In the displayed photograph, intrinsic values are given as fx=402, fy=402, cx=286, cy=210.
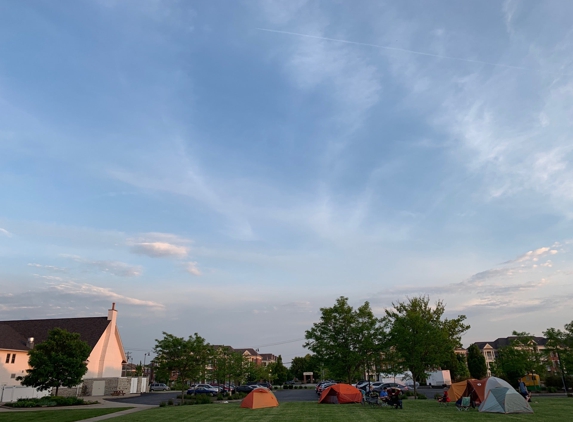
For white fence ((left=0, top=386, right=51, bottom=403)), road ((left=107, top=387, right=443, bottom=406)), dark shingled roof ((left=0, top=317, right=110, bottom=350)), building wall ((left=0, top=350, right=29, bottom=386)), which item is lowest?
road ((left=107, top=387, right=443, bottom=406))

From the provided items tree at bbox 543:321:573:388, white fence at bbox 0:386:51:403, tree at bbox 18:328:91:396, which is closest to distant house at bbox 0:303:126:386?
white fence at bbox 0:386:51:403

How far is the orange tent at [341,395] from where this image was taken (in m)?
32.6

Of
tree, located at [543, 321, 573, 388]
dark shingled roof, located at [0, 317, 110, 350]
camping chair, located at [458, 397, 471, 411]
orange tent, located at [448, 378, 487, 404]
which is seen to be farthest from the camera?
dark shingled roof, located at [0, 317, 110, 350]

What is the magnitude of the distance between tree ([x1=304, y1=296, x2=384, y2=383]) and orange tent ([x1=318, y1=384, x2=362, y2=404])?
345 inches

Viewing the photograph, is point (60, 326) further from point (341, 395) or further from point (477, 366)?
point (477, 366)

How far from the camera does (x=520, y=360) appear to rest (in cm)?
5100

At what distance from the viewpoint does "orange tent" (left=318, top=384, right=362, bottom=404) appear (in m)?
32.6

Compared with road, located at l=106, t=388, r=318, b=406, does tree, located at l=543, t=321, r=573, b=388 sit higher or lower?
higher

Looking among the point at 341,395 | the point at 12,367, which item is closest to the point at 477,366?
the point at 341,395

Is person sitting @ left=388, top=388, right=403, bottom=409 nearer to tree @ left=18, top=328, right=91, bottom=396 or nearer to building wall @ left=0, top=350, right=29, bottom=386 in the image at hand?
tree @ left=18, top=328, right=91, bottom=396

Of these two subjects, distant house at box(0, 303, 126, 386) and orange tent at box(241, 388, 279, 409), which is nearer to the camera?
orange tent at box(241, 388, 279, 409)

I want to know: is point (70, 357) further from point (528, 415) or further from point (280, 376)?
point (280, 376)

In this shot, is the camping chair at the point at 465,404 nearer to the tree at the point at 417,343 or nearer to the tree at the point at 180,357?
the tree at the point at 417,343

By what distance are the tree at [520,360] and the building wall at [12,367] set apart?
60.1 m
